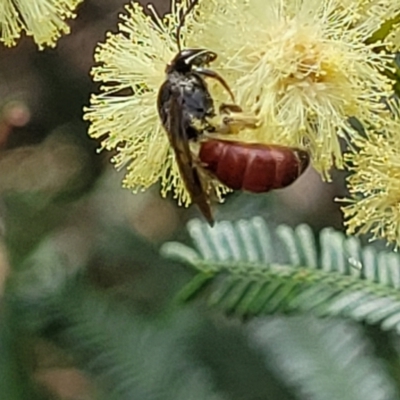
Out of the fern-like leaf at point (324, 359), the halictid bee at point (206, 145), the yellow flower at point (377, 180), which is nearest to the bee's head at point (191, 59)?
the halictid bee at point (206, 145)

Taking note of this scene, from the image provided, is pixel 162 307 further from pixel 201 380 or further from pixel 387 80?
pixel 387 80

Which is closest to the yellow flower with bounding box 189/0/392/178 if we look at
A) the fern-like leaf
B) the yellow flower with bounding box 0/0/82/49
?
the yellow flower with bounding box 0/0/82/49

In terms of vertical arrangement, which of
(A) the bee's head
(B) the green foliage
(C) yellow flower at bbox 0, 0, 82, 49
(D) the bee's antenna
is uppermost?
(C) yellow flower at bbox 0, 0, 82, 49

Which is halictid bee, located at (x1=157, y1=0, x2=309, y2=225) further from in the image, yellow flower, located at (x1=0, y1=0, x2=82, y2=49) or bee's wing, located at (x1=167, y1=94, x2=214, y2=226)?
yellow flower, located at (x1=0, y1=0, x2=82, y2=49)

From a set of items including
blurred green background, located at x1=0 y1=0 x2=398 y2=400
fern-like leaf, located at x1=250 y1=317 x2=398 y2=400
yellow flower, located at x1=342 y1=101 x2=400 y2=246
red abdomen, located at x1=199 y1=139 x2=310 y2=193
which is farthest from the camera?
blurred green background, located at x1=0 y1=0 x2=398 y2=400

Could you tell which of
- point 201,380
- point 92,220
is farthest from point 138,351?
point 92,220

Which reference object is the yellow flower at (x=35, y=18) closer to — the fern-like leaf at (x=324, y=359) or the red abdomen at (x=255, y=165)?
the red abdomen at (x=255, y=165)
